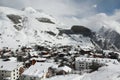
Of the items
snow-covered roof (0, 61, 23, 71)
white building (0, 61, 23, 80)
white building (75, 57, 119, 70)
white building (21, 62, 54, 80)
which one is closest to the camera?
white building (21, 62, 54, 80)

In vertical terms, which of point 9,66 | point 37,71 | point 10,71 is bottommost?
point 37,71

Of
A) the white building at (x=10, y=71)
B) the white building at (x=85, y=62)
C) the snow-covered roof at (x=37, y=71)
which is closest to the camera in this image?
the snow-covered roof at (x=37, y=71)

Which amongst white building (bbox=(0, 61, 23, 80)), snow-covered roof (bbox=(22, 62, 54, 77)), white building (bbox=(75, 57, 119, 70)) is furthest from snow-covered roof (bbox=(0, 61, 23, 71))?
white building (bbox=(75, 57, 119, 70))

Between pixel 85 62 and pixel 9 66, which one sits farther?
pixel 85 62

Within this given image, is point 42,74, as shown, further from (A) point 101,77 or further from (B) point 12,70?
(A) point 101,77

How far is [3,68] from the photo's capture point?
250ft

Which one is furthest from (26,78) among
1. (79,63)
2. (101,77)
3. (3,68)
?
(79,63)

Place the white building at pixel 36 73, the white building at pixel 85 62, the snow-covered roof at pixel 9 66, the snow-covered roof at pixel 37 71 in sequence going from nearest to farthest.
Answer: the white building at pixel 36 73 < the snow-covered roof at pixel 37 71 < the snow-covered roof at pixel 9 66 < the white building at pixel 85 62

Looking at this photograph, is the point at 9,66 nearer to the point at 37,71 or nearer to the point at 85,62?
the point at 37,71

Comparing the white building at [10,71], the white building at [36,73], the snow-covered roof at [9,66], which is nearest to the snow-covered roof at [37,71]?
the white building at [36,73]

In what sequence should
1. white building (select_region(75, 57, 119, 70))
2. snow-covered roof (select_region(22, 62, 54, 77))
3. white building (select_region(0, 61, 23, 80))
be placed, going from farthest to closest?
white building (select_region(75, 57, 119, 70)), white building (select_region(0, 61, 23, 80)), snow-covered roof (select_region(22, 62, 54, 77))

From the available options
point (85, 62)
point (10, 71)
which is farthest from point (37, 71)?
point (85, 62)

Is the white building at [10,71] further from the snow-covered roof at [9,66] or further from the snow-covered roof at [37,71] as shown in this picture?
the snow-covered roof at [37,71]

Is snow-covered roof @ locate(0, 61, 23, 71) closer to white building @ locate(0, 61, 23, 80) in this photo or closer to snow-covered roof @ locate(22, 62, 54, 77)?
white building @ locate(0, 61, 23, 80)
